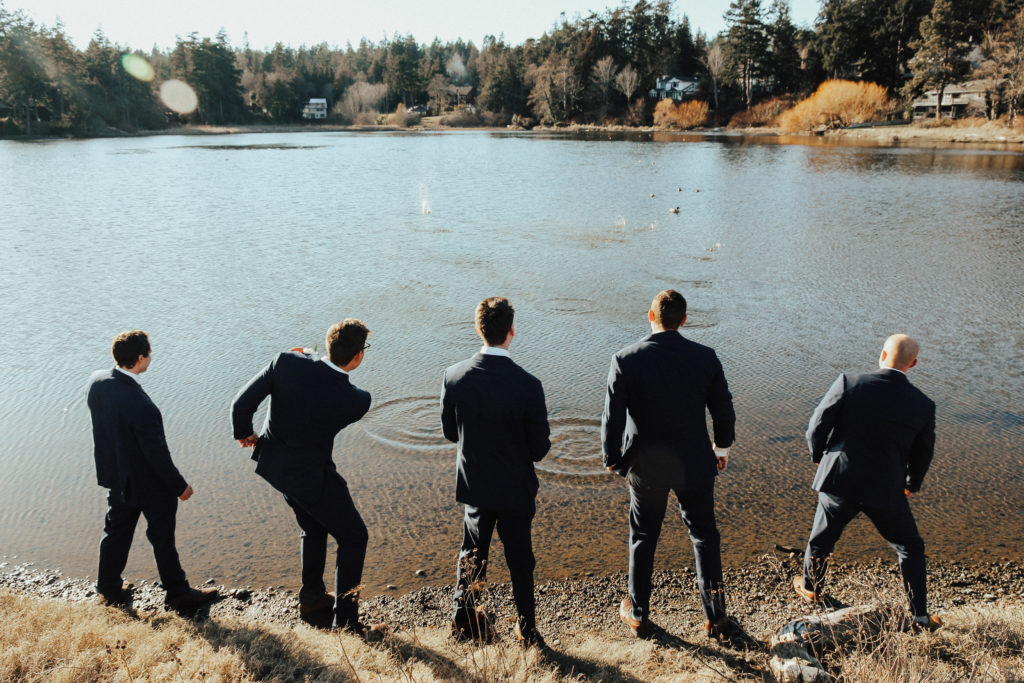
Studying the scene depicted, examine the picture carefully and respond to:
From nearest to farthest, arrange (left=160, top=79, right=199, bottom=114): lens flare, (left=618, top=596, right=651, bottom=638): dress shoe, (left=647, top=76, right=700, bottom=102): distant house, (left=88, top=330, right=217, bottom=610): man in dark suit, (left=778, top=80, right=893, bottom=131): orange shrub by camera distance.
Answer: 1. (left=88, top=330, right=217, bottom=610): man in dark suit
2. (left=618, top=596, right=651, bottom=638): dress shoe
3. (left=778, top=80, right=893, bottom=131): orange shrub
4. (left=647, top=76, right=700, bottom=102): distant house
5. (left=160, top=79, right=199, bottom=114): lens flare

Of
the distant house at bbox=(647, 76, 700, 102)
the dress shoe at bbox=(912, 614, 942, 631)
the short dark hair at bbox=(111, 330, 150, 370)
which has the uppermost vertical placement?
the distant house at bbox=(647, 76, 700, 102)

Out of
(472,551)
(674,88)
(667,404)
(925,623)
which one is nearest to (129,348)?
(472,551)

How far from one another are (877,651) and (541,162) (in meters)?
41.2

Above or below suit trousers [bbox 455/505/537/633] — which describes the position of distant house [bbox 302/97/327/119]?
above

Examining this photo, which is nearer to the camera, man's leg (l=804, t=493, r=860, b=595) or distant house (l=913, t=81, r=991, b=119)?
man's leg (l=804, t=493, r=860, b=595)

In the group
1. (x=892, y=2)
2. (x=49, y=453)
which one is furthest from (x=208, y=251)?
(x=892, y=2)

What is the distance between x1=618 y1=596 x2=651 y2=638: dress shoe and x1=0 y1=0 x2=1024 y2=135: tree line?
6315cm

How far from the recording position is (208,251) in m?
17.0

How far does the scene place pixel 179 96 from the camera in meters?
102

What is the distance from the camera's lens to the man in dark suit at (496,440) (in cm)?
364

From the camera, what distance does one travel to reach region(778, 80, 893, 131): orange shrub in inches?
2530

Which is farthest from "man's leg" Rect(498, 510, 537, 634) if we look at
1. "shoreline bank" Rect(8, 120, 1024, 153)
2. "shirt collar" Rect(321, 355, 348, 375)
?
"shoreline bank" Rect(8, 120, 1024, 153)

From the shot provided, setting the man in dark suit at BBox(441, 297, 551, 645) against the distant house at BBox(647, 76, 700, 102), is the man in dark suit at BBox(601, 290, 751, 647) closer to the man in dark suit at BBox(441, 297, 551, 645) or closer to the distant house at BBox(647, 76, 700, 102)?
the man in dark suit at BBox(441, 297, 551, 645)

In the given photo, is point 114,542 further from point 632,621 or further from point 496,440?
point 632,621
